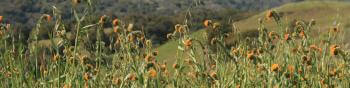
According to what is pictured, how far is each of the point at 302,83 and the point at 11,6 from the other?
185933 mm

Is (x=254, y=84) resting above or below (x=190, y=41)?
below

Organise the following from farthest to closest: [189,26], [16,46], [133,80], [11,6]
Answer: [11,6], [189,26], [16,46], [133,80]

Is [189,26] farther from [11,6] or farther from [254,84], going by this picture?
[11,6]

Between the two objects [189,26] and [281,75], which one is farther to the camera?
[189,26]

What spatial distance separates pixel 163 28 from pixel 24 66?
98818 mm

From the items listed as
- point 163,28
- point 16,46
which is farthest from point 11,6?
point 16,46

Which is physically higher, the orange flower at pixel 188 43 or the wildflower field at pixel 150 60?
the orange flower at pixel 188 43

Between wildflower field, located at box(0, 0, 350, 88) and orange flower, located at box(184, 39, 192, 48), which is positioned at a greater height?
orange flower, located at box(184, 39, 192, 48)

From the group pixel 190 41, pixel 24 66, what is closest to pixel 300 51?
pixel 190 41

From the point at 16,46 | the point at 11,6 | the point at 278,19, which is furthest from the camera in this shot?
the point at 11,6

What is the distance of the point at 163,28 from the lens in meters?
102

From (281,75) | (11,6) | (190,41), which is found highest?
(190,41)

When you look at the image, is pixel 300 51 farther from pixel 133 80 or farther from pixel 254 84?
pixel 133 80

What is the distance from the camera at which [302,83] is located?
3.20m
